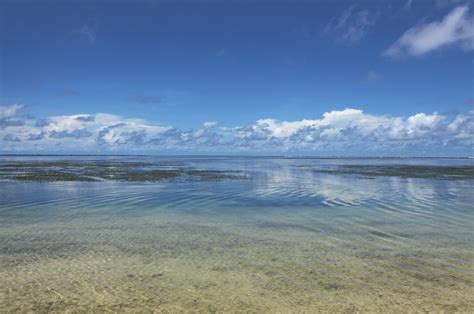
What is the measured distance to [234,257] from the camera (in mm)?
12422

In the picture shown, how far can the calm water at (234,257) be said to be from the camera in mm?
8891

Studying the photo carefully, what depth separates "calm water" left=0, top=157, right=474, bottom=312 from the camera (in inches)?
350

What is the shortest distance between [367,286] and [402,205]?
1642cm

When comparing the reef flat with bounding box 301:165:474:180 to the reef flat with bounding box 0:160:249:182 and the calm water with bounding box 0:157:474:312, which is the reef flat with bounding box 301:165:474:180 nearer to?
the reef flat with bounding box 0:160:249:182

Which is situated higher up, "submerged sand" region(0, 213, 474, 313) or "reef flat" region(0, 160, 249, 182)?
"reef flat" region(0, 160, 249, 182)

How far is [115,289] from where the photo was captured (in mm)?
9461

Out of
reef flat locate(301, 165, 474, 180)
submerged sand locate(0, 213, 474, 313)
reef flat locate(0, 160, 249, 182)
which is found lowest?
submerged sand locate(0, 213, 474, 313)

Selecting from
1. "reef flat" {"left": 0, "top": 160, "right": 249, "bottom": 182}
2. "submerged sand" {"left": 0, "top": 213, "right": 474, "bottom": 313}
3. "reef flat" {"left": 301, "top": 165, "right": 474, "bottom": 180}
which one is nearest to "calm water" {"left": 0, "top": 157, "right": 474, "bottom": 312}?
"submerged sand" {"left": 0, "top": 213, "right": 474, "bottom": 313}

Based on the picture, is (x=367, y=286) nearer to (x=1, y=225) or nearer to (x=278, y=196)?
(x=1, y=225)

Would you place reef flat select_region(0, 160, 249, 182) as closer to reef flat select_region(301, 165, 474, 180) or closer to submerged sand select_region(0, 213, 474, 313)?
reef flat select_region(301, 165, 474, 180)

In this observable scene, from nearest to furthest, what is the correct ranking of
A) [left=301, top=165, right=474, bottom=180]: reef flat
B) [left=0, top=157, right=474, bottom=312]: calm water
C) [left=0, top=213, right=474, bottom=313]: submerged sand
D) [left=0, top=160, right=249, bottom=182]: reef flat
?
1. [left=0, top=213, right=474, bottom=313]: submerged sand
2. [left=0, top=157, right=474, bottom=312]: calm water
3. [left=0, top=160, right=249, bottom=182]: reef flat
4. [left=301, top=165, right=474, bottom=180]: reef flat

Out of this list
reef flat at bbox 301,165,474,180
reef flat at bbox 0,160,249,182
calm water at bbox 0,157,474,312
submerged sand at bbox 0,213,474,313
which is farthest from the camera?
reef flat at bbox 301,165,474,180

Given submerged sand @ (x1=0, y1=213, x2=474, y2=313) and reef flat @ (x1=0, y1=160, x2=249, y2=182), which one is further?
reef flat @ (x1=0, y1=160, x2=249, y2=182)

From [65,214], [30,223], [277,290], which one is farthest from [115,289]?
[65,214]
